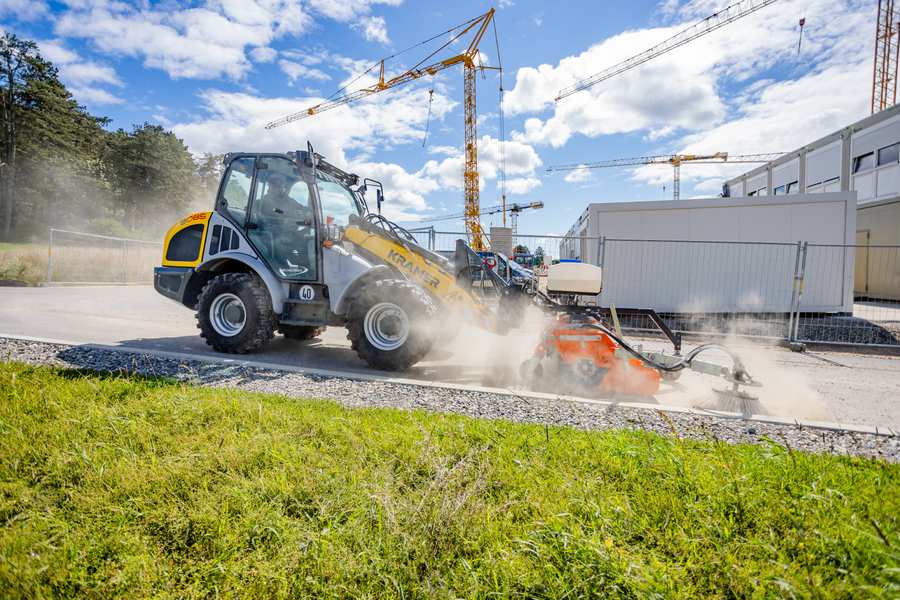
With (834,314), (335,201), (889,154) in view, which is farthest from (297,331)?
(889,154)

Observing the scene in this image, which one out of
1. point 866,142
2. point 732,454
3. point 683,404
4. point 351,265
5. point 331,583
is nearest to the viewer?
point 331,583

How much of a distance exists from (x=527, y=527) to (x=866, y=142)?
89.0 feet

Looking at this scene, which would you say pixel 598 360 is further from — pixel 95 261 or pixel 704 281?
pixel 95 261

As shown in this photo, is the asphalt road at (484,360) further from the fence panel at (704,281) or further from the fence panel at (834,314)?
the fence panel at (704,281)

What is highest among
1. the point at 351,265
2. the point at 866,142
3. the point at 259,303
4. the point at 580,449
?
the point at 866,142

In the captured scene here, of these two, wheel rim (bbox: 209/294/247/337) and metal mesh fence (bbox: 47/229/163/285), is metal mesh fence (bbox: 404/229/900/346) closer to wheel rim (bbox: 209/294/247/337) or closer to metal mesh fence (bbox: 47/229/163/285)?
wheel rim (bbox: 209/294/247/337)

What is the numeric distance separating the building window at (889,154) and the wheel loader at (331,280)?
21.6 meters

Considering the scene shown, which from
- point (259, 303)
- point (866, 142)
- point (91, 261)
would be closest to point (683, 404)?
point (259, 303)

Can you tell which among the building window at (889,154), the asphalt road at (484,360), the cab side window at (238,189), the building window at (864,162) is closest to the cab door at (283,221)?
the cab side window at (238,189)

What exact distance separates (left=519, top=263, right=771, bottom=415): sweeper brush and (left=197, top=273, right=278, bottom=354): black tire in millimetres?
3407

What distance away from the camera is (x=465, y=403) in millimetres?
3619

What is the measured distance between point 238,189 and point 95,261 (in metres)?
14.3

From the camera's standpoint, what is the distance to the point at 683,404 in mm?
3928

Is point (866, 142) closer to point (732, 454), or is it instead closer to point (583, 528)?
point (732, 454)
